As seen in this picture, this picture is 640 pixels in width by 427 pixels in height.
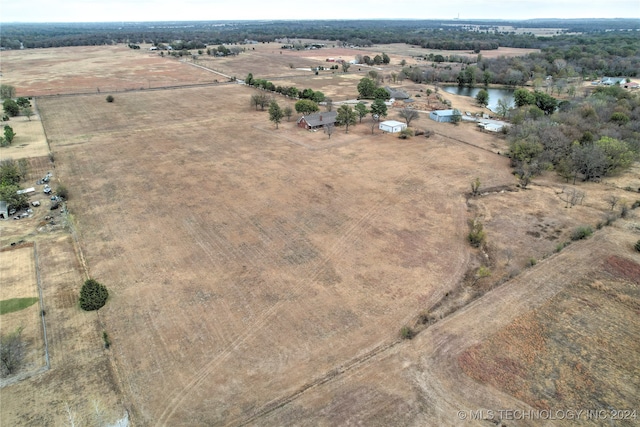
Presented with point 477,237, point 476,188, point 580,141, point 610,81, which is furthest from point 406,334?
point 610,81

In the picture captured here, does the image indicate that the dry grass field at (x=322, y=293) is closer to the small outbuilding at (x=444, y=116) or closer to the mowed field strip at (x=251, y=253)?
the mowed field strip at (x=251, y=253)

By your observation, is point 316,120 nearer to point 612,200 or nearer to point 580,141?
point 580,141

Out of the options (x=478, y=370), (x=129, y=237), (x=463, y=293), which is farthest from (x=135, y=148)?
(x=478, y=370)

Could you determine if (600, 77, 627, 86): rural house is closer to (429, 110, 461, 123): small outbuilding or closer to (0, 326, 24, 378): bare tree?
(429, 110, 461, 123): small outbuilding

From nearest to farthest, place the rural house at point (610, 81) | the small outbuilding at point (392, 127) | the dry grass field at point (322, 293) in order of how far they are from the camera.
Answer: the dry grass field at point (322, 293)
the small outbuilding at point (392, 127)
the rural house at point (610, 81)

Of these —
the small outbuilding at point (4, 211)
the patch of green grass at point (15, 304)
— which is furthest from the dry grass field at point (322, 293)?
the small outbuilding at point (4, 211)

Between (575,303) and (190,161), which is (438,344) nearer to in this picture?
(575,303)
